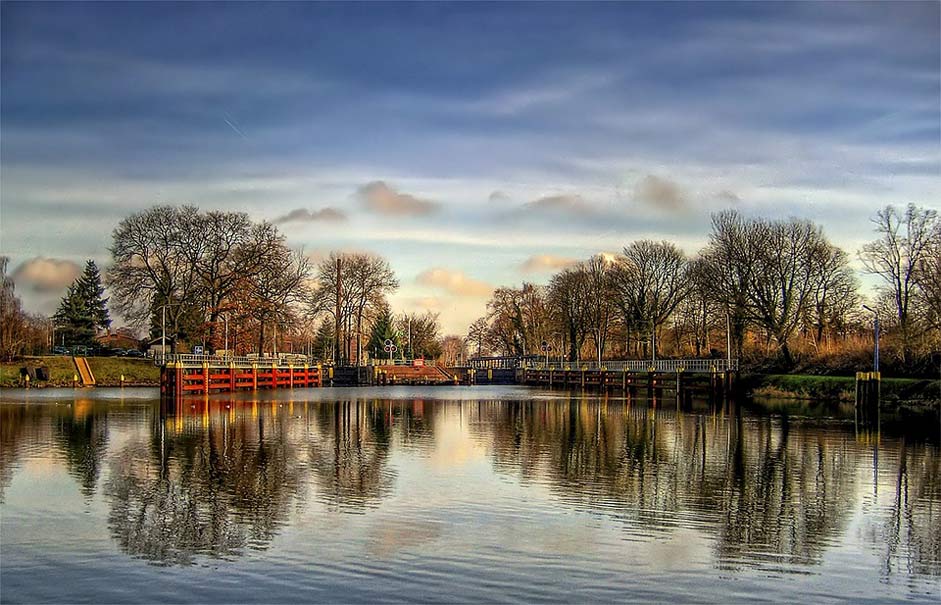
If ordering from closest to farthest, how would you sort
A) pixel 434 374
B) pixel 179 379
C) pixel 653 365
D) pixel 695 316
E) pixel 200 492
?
pixel 200 492
pixel 179 379
pixel 653 365
pixel 695 316
pixel 434 374

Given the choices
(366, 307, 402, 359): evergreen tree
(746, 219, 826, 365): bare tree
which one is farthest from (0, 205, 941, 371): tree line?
(366, 307, 402, 359): evergreen tree

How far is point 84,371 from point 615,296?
47407 millimetres

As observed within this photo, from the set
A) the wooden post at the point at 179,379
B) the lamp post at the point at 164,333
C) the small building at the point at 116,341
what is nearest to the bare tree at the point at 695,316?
the lamp post at the point at 164,333

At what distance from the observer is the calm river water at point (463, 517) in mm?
12375

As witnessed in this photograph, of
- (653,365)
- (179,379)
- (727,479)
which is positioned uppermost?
(653,365)

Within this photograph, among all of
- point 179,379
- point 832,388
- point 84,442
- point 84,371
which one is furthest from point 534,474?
point 84,371

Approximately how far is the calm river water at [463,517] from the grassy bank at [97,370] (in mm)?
45431

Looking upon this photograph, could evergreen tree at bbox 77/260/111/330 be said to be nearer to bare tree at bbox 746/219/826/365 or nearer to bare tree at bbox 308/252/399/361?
bare tree at bbox 308/252/399/361

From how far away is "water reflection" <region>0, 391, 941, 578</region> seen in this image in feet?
50.0

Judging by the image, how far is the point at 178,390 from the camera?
52.7 m

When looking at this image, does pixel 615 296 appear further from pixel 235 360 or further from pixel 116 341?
pixel 116 341

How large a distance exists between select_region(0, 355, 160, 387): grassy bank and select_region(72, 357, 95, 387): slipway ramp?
1.31 ft

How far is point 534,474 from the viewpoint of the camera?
22.4 m

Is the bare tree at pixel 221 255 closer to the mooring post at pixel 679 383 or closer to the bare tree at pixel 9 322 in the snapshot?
the bare tree at pixel 9 322
